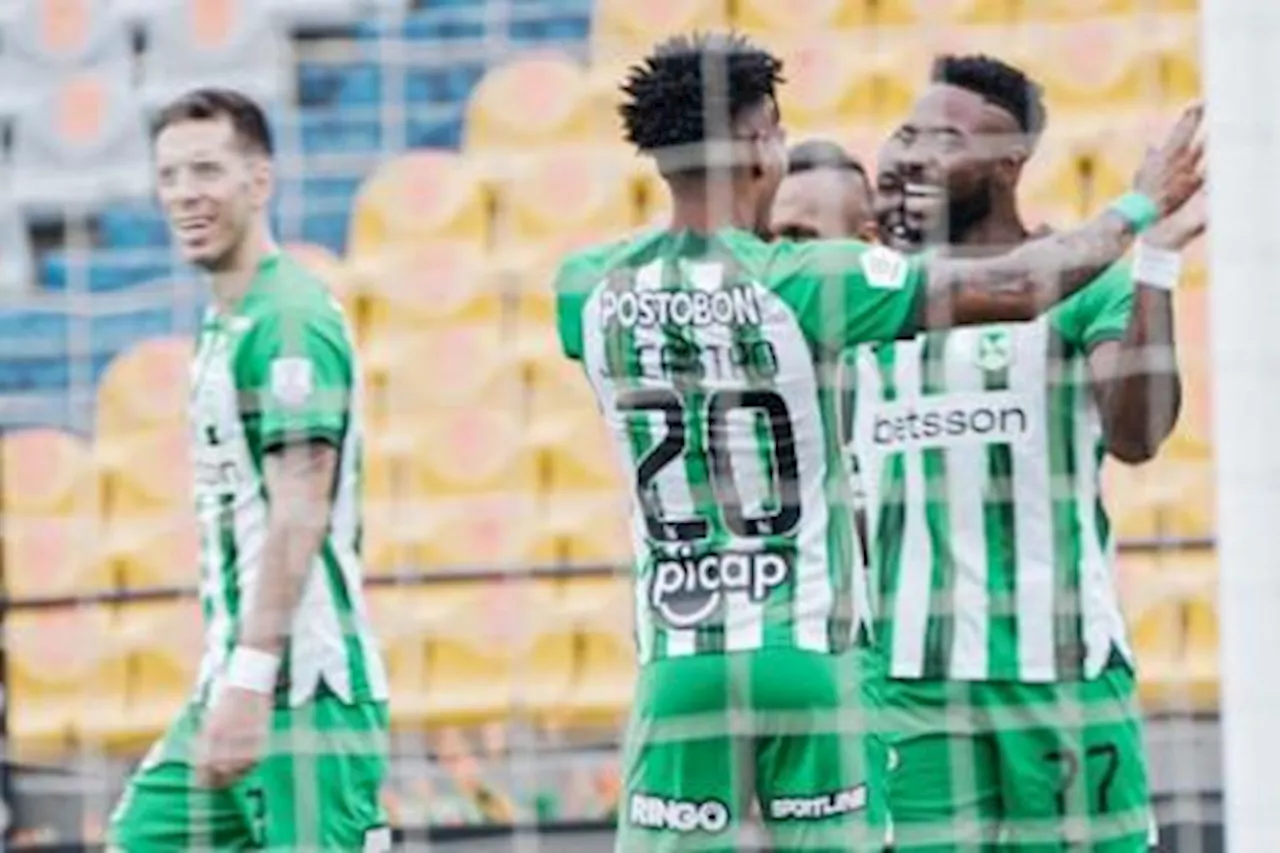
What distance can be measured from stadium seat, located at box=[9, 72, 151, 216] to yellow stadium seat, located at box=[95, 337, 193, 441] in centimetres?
31

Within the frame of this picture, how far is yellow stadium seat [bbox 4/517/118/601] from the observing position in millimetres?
5430

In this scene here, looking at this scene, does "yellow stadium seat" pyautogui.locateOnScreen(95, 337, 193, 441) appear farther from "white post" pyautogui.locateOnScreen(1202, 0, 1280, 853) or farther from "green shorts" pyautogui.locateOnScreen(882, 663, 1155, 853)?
"white post" pyautogui.locateOnScreen(1202, 0, 1280, 853)

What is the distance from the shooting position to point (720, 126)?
141 inches

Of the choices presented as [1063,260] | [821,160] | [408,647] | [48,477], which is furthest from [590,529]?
[1063,260]

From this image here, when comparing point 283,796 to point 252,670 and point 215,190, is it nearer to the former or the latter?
point 252,670

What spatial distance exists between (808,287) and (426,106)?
2.79 metres

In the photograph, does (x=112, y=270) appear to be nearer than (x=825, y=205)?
No

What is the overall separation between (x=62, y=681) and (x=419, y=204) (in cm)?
107

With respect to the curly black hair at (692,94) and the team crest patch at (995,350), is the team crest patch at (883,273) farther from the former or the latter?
the team crest patch at (995,350)

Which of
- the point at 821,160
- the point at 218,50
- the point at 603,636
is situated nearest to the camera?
the point at 821,160

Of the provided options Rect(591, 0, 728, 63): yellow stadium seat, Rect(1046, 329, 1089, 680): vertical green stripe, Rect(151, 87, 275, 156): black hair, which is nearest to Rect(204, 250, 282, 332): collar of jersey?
Rect(151, 87, 275, 156): black hair

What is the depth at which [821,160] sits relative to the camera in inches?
161

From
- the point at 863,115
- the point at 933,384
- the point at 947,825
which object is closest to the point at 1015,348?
the point at 933,384

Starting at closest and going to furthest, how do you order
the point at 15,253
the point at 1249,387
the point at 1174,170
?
the point at 1249,387 → the point at 1174,170 → the point at 15,253
